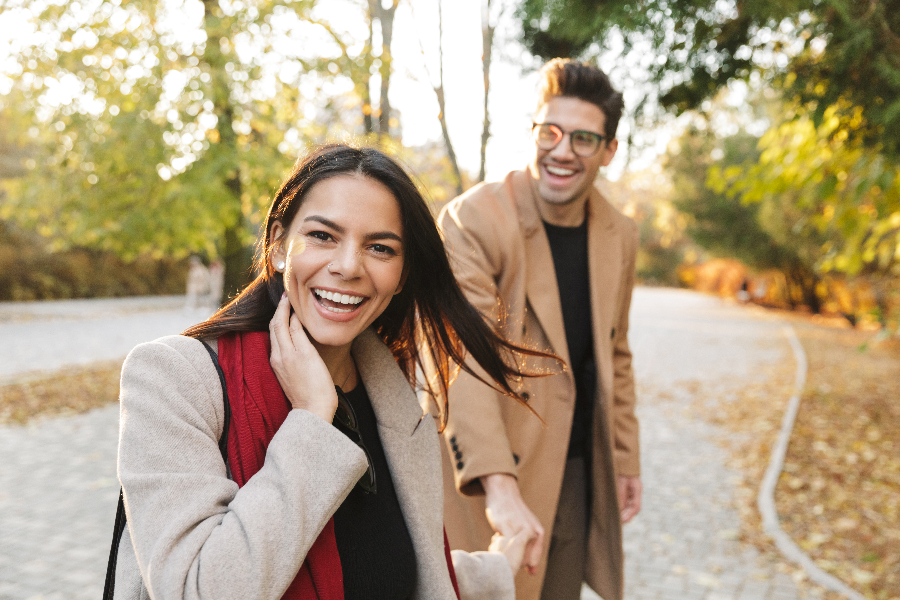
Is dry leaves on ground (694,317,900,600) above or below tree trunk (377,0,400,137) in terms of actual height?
below

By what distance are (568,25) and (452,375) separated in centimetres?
224

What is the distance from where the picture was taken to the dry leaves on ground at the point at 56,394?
951cm

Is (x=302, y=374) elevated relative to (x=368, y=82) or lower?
lower

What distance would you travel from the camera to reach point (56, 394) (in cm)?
1046

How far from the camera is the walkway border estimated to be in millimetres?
4836

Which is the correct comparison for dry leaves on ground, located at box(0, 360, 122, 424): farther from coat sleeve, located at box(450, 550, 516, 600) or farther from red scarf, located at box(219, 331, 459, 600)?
red scarf, located at box(219, 331, 459, 600)

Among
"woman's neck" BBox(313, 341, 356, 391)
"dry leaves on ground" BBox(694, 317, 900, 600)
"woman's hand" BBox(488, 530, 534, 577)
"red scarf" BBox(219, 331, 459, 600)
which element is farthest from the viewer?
"dry leaves on ground" BBox(694, 317, 900, 600)

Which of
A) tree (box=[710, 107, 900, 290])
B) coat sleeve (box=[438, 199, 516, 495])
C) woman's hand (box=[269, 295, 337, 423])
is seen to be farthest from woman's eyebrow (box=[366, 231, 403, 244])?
tree (box=[710, 107, 900, 290])

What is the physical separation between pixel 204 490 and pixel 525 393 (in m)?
1.53

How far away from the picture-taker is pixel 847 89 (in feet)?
12.0

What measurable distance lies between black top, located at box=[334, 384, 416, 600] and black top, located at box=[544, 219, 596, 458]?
1.19 m

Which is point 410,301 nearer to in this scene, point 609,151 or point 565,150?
point 565,150

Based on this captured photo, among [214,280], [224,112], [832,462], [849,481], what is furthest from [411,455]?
[214,280]


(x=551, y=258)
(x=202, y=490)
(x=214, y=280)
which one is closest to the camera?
(x=202, y=490)
